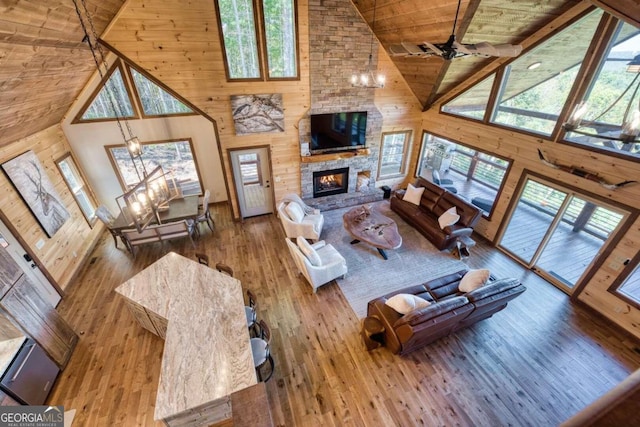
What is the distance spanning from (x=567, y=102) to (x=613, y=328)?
3643mm

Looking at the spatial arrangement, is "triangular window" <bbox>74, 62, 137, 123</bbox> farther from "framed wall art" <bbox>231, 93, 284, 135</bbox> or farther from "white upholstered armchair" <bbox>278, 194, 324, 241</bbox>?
"white upholstered armchair" <bbox>278, 194, 324, 241</bbox>

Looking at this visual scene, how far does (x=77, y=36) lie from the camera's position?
389 cm

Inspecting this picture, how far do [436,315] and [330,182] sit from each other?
15.7ft

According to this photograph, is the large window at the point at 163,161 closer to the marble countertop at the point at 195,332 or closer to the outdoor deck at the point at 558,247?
the marble countertop at the point at 195,332

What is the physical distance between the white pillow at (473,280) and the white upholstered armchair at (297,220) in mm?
2891

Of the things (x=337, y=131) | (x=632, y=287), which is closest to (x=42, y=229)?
(x=337, y=131)

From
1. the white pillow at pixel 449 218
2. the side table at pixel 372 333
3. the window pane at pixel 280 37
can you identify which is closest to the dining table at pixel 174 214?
the window pane at pixel 280 37

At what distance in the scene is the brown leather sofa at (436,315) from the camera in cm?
342

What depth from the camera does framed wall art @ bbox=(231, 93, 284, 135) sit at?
5.78 m

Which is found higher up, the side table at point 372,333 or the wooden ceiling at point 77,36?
the wooden ceiling at point 77,36

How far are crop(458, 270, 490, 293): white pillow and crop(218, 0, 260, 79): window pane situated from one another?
545cm

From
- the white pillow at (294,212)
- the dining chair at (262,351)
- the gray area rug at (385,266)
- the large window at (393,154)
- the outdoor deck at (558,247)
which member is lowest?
the gray area rug at (385,266)

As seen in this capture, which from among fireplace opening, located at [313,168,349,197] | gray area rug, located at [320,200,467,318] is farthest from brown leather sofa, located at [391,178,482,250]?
fireplace opening, located at [313,168,349,197]

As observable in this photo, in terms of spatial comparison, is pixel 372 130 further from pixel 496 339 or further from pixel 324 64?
pixel 496 339
